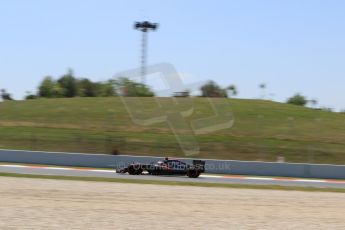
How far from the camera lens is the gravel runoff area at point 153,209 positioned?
905 cm

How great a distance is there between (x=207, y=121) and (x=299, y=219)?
2802 cm

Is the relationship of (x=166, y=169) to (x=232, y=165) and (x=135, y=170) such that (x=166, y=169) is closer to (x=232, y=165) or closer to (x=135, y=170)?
(x=135, y=170)

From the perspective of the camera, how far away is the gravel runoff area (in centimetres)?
905

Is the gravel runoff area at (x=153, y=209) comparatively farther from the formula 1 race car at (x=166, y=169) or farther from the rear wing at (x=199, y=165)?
the rear wing at (x=199, y=165)

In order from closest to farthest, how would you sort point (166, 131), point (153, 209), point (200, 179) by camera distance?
point (153, 209), point (200, 179), point (166, 131)

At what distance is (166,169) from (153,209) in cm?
1179

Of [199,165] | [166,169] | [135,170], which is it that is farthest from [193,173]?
[135,170]

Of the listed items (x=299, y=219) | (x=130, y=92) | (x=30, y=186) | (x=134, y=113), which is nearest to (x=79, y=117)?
(x=134, y=113)

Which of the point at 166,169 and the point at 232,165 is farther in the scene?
the point at 232,165

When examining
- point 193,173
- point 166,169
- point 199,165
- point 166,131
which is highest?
point 166,131

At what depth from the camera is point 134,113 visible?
42.9 metres

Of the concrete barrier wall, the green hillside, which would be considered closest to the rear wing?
the concrete barrier wall

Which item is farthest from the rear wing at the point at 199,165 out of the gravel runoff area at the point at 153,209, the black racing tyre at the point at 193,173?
the gravel runoff area at the point at 153,209

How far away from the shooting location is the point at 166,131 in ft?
116
